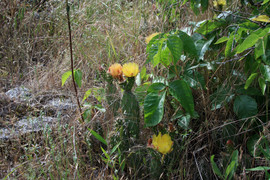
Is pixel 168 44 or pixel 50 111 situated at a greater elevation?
pixel 168 44

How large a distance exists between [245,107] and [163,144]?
0.44 m

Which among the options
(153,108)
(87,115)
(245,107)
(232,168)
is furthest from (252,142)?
(87,115)

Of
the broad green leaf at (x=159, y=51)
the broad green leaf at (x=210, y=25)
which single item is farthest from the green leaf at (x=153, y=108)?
the broad green leaf at (x=210, y=25)

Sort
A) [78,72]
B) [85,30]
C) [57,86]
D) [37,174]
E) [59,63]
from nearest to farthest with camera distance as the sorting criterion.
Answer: [37,174] → [78,72] → [57,86] → [59,63] → [85,30]

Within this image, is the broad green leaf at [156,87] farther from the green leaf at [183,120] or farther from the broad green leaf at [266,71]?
the broad green leaf at [266,71]

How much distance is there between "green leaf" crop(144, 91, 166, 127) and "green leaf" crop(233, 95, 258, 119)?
391 millimetres

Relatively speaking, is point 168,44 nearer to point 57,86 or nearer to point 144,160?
point 144,160

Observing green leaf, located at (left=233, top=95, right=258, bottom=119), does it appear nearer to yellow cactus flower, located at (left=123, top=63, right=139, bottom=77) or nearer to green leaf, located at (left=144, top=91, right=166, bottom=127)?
green leaf, located at (left=144, top=91, right=166, bottom=127)

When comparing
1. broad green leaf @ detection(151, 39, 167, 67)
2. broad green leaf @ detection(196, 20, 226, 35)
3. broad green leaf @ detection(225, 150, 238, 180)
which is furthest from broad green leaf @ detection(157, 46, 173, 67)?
broad green leaf @ detection(225, 150, 238, 180)

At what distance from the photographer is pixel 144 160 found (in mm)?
1357

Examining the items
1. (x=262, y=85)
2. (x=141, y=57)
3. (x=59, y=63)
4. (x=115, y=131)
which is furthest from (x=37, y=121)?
(x=262, y=85)

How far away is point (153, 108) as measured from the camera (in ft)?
4.14

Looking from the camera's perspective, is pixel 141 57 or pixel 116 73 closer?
pixel 116 73

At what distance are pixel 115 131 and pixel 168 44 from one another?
1.71ft
